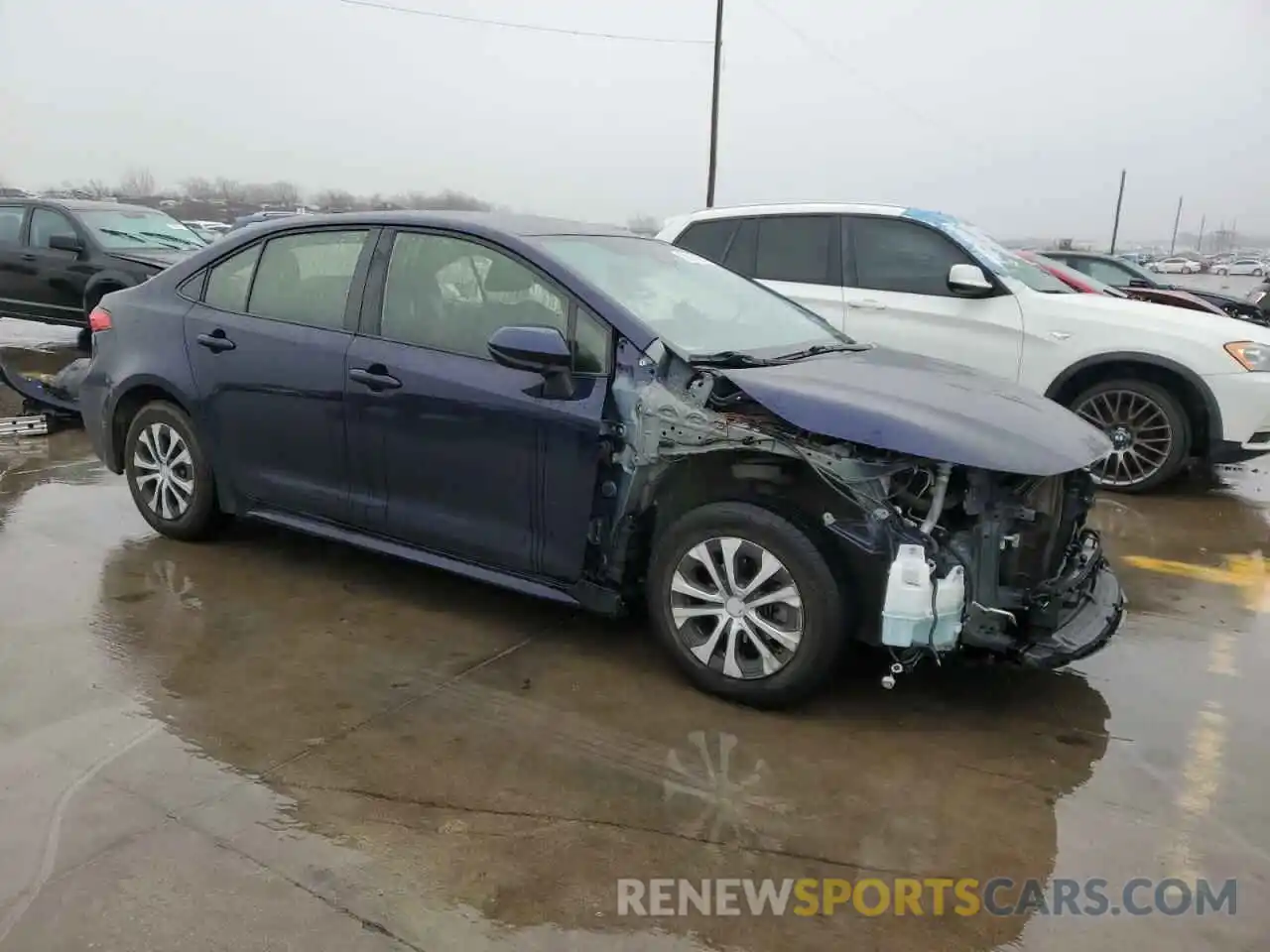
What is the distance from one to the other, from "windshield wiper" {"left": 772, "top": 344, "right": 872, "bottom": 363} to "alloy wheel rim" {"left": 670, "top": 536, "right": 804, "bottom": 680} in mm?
861

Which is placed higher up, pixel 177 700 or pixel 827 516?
pixel 827 516

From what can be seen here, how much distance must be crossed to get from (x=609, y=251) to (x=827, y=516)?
160cm

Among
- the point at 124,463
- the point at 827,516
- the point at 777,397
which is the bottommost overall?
the point at 124,463

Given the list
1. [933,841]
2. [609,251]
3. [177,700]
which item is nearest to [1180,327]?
[609,251]

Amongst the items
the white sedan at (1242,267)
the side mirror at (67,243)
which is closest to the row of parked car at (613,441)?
the side mirror at (67,243)

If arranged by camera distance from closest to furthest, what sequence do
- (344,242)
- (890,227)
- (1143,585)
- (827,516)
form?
(827,516)
(344,242)
(1143,585)
(890,227)

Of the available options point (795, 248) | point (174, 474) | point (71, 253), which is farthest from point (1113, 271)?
point (174, 474)

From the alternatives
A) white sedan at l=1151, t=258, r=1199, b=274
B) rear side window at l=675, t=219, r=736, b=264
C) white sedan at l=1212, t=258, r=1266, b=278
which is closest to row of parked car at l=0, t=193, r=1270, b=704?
rear side window at l=675, t=219, r=736, b=264

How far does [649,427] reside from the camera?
3479 mm

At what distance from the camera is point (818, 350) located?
160 inches

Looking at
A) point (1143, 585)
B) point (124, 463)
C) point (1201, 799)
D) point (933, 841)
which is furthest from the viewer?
point (124, 463)

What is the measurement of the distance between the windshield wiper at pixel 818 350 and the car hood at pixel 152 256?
7526 mm

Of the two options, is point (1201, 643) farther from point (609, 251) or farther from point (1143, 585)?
point (609, 251)

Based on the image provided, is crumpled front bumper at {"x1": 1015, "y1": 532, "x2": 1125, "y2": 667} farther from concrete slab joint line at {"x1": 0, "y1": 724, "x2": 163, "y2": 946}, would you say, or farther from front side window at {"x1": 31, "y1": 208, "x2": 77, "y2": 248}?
front side window at {"x1": 31, "y1": 208, "x2": 77, "y2": 248}
